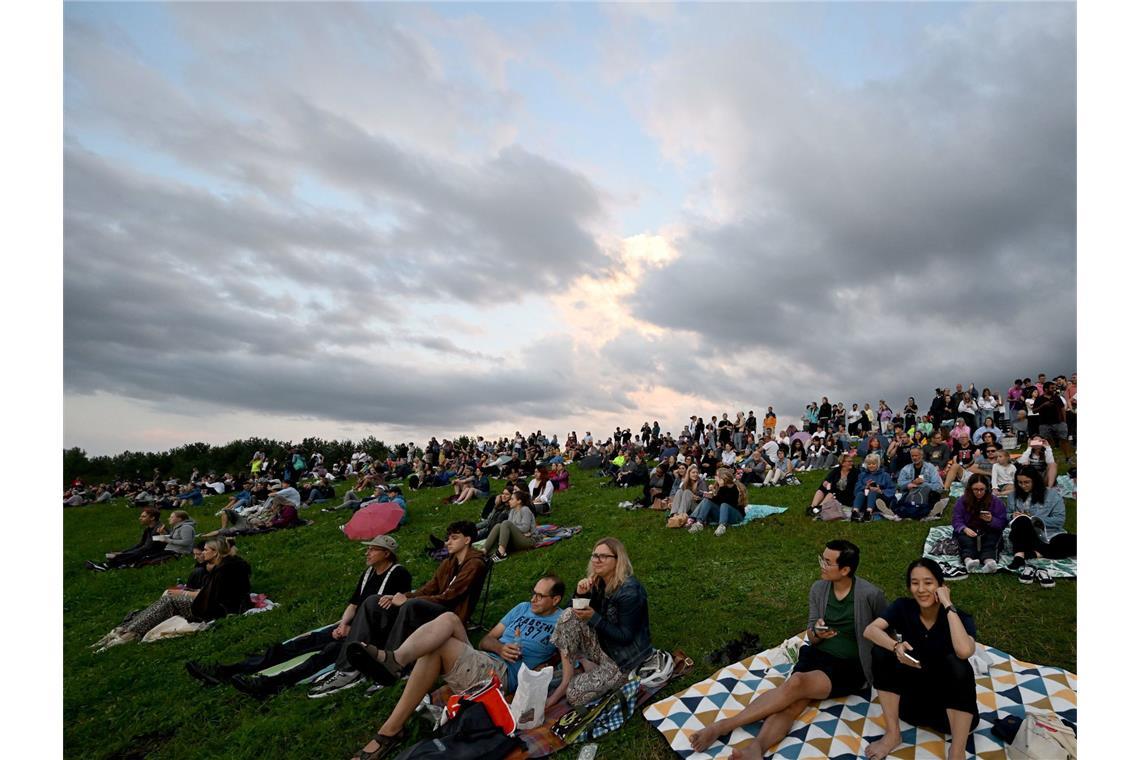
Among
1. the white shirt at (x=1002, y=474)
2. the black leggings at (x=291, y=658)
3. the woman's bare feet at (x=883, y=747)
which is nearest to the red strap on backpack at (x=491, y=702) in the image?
the black leggings at (x=291, y=658)

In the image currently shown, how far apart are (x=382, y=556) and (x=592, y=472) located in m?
18.9

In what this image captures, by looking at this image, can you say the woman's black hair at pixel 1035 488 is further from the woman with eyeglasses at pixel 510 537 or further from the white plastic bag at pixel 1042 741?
the woman with eyeglasses at pixel 510 537

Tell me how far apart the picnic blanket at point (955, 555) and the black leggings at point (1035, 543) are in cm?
10

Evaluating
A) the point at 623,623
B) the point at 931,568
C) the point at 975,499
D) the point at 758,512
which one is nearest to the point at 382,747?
the point at 623,623

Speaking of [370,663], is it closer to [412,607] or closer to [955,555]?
[412,607]

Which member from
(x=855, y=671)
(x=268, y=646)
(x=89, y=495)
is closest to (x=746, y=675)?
(x=855, y=671)

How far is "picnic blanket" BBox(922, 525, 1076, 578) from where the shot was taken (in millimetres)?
8391

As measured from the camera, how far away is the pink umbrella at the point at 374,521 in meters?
16.0

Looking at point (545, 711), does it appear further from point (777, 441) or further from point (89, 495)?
point (89, 495)

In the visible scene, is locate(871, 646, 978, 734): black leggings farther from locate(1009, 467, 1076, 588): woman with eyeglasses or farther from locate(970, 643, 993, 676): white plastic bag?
locate(1009, 467, 1076, 588): woman with eyeglasses

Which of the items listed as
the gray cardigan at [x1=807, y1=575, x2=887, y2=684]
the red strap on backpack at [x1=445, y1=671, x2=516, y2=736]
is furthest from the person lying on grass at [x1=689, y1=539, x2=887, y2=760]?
the red strap on backpack at [x1=445, y1=671, x2=516, y2=736]

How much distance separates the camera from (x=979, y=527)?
29.9 ft

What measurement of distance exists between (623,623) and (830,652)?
2036 mm

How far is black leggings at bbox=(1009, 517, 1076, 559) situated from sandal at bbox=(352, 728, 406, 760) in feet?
29.6
